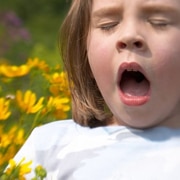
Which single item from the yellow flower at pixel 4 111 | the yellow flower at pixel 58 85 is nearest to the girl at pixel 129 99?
the yellow flower at pixel 4 111

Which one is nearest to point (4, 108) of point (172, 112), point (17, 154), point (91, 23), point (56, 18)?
point (17, 154)

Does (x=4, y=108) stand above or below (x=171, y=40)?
below

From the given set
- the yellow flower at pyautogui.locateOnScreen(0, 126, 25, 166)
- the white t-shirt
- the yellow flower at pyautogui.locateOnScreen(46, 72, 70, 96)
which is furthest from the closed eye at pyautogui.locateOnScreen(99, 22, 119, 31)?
the yellow flower at pyautogui.locateOnScreen(46, 72, 70, 96)

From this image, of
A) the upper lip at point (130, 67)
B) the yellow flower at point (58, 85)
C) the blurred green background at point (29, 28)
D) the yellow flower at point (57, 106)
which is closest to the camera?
the upper lip at point (130, 67)

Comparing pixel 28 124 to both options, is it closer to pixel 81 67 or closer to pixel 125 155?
pixel 81 67

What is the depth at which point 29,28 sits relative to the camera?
7578 mm

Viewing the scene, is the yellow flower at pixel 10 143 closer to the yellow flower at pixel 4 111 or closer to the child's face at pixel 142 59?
the yellow flower at pixel 4 111

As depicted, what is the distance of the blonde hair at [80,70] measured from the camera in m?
2.33

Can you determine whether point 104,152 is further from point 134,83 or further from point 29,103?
point 29,103

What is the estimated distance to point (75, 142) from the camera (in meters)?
2.24

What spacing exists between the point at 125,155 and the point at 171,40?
0.33 meters

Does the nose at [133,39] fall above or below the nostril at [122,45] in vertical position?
above

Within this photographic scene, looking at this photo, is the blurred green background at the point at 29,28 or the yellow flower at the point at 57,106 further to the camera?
the blurred green background at the point at 29,28

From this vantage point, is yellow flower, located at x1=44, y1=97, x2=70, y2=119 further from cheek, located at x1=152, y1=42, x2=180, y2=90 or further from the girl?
cheek, located at x1=152, y1=42, x2=180, y2=90
